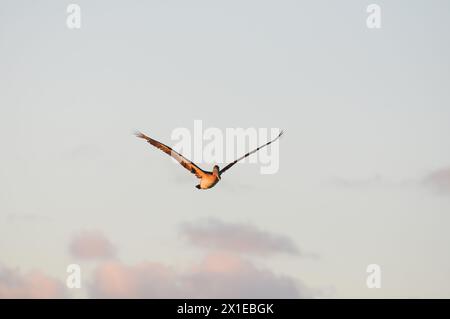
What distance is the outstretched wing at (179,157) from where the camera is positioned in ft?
286

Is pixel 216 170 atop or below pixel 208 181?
atop

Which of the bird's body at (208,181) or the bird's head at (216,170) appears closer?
the bird's body at (208,181)

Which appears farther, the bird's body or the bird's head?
the bird's head

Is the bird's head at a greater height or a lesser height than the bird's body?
greater

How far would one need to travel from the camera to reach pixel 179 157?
287 ft

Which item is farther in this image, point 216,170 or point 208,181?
point 216,170

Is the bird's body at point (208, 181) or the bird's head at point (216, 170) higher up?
the bird's head at point (216, 170)

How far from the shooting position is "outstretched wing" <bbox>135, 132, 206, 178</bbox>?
87.3 m
